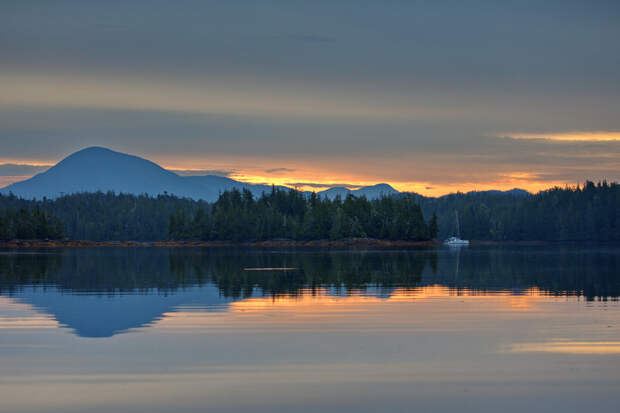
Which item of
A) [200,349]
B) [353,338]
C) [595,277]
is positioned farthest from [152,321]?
[595,277]

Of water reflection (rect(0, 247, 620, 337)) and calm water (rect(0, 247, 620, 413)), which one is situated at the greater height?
water reflection (rect(0, 247, 620, 337))

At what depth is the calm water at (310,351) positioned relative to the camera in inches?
554

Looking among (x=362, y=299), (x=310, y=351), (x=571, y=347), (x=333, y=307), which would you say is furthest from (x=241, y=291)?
(x=571, y=347)

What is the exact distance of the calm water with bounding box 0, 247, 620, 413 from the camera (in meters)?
14.1

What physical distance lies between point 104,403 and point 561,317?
18.0m

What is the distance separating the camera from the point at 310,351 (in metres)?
19.0

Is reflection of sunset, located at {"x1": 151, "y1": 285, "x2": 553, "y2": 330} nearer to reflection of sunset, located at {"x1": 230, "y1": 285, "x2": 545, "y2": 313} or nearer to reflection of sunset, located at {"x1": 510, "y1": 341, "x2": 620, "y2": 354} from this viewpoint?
reflection of sunset, located at {"x1": 230, "y1": 285, "x2": 545, "y2": 313}

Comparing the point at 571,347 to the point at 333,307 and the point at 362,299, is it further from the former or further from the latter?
the point at 362,299

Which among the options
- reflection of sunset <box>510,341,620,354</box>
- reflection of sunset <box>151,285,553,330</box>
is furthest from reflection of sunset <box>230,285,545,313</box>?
reflection of sunset <box>510,341,620,354</box>

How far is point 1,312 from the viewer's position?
27594 millimetres

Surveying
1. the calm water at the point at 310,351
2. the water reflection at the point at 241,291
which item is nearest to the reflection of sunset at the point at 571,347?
the calm water at the point at 310,351

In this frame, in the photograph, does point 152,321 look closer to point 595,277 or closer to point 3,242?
point 595,277

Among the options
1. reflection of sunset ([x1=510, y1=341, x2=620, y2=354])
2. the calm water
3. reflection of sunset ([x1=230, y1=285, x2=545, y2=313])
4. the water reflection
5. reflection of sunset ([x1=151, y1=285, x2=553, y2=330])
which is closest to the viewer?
the calm water

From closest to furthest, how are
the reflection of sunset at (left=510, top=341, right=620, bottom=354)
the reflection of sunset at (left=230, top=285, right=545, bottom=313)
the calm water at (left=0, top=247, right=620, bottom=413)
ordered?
the calm water at (left=0, top=247, right=620, bottom=413) → the reflection of sunset at (left=510, top=341, right=620, bottom=354) → the reflection of sunset at (left=230, top=285, right=545, bottom=313)
